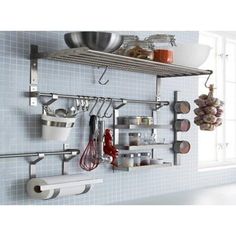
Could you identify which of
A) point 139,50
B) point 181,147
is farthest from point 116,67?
point 181,147

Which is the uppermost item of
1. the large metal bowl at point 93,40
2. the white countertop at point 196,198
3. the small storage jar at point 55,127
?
the large metal bowl at point 93,40

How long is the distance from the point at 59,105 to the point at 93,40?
36cm

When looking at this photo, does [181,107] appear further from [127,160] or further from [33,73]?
[33,73]

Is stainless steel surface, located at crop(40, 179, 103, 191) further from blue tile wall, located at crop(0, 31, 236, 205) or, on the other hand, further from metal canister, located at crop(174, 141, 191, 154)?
metal canister, located at crop(174, 141, 191, 154)

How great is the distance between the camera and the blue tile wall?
71.8 inches

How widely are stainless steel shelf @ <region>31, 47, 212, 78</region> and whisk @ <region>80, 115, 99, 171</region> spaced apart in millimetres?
271

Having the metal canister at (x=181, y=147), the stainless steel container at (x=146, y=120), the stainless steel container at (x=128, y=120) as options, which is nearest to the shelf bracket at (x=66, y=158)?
the stainless steel container at (x=128, y=120)

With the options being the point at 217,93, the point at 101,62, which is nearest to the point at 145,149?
the point at 101,62

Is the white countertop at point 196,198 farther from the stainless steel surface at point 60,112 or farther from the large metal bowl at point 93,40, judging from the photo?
the large metal bowl at point 93,40

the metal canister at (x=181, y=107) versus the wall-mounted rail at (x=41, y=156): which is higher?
the metal canister at (x=181, y=107)

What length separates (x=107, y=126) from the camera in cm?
227

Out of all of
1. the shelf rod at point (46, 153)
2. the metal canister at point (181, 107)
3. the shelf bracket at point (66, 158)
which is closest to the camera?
the shelf rod at point (46, 153)

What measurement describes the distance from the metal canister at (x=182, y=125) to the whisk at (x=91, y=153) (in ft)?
2.35

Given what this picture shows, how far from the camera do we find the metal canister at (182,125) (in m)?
2.66
